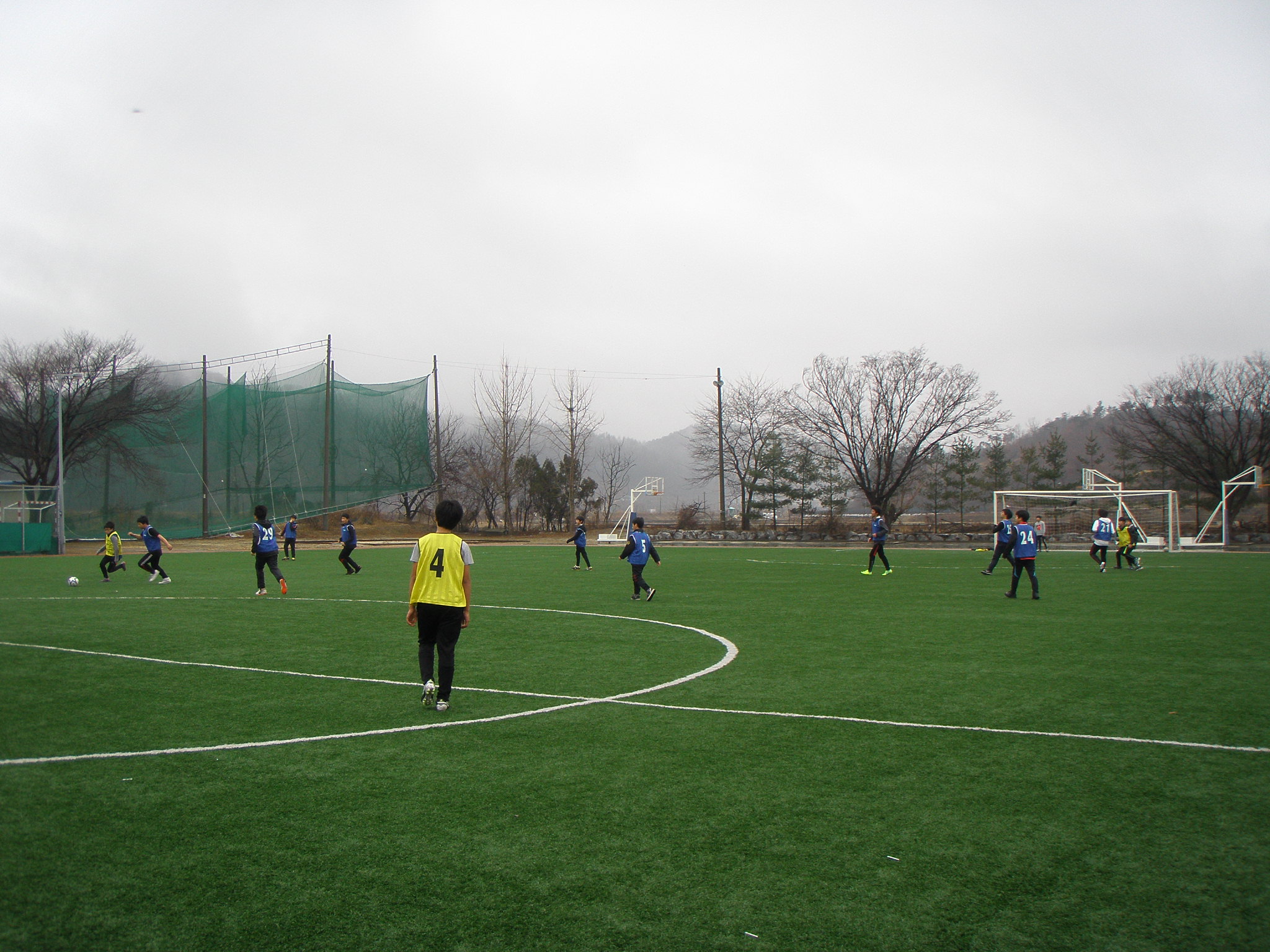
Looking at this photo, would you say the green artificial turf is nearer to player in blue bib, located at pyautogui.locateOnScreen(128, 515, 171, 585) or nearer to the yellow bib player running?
player in blue bib, located at pyautogui.locateOnScreen(128, 515, 171, 585)

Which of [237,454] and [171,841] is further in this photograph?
[237,454]

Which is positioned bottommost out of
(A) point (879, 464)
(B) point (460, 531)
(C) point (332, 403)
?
(B) point (460, 531)

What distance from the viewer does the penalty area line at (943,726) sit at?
5699mm

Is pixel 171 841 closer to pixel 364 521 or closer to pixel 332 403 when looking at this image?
pixel 332 403

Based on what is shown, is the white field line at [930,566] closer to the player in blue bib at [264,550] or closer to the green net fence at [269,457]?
the player in blue bib at [264,550]

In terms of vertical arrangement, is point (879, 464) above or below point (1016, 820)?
above

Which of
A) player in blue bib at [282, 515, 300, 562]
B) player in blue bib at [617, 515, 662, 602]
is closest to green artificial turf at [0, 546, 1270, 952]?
player in blue bib at [617, 515, 662, 602]

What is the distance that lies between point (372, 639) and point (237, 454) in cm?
3706

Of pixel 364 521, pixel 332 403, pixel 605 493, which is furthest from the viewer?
pixel 605 493

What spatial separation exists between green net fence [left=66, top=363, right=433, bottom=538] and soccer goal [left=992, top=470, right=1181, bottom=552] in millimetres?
31195

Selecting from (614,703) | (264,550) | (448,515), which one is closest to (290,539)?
(264,550)

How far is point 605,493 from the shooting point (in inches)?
2869

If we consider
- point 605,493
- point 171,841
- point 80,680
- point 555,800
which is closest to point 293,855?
point 171,841

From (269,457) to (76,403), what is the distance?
11.0 m
